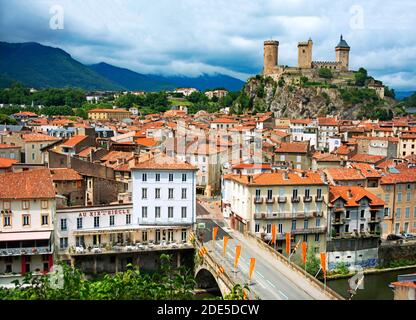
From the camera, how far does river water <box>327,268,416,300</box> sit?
19772 mm

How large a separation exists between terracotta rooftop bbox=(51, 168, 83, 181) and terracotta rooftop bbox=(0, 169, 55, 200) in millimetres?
1910

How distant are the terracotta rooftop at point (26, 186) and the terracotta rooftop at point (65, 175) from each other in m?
1.91

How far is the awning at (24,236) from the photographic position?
691 inches

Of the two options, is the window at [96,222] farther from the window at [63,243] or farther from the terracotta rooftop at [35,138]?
the terracotta rooftop at [35,138]

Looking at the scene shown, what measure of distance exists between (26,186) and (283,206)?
10.8 meters

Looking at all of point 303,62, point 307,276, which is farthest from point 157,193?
point 303,62

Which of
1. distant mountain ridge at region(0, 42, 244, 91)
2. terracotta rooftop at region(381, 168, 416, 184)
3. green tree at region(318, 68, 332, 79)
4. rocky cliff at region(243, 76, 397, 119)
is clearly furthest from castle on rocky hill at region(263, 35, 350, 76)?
terracotta rooftop at region(381, 168, 416, 184)

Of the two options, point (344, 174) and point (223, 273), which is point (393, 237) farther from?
point (223, 273)

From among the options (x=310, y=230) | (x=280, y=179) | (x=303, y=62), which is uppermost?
(x=303, y=62)

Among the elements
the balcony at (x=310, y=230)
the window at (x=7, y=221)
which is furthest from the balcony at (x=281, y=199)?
the window at (x=7, y=221)

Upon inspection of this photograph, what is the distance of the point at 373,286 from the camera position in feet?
70.2

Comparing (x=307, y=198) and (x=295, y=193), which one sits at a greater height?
(x=295, y=193)
